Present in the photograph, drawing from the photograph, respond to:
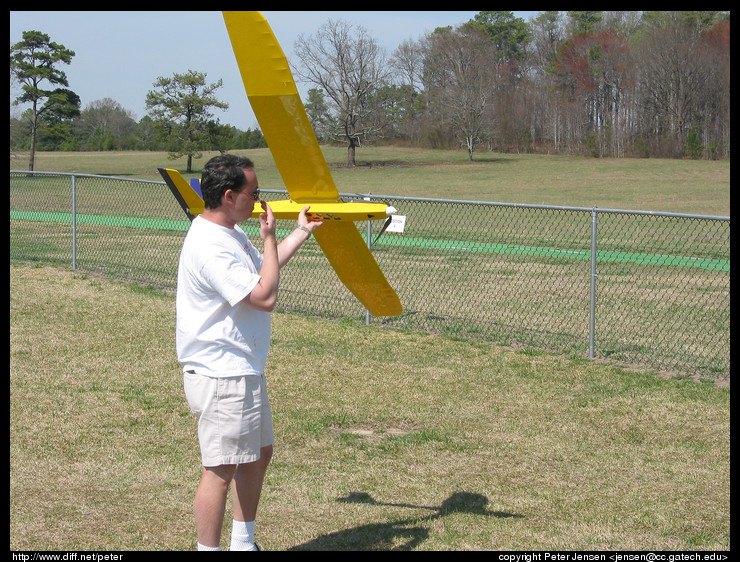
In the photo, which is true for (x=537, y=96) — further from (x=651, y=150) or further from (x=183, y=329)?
(x=183, y=329)

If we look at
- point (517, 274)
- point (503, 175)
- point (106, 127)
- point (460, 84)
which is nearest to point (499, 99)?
point (460, 84)

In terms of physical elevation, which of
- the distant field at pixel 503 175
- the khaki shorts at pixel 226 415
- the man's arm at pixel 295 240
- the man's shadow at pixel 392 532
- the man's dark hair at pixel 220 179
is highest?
the distant field at pixel 503 175

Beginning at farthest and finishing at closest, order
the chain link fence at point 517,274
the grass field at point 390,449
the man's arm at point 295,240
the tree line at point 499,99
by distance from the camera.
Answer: the tree line at point 499,99, the chain link fence at point 517,274, the grass field at point 390,449, the man's arm at point 295,240

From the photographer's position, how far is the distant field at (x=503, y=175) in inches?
1260

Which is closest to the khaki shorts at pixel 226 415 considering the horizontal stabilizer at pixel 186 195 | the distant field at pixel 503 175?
the horizontal stabilizer at pixel 186 195

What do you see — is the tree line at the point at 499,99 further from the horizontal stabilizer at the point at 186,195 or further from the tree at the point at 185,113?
the horizontal stabilizer at the point at 186,195

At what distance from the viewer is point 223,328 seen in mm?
3621

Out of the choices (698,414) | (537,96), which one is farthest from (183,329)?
(537,96)

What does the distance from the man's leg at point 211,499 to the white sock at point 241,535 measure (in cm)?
23

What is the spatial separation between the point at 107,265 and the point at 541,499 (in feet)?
34.4

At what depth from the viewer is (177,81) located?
153 feet

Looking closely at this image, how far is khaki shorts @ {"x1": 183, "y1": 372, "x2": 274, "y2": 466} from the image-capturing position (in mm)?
3622

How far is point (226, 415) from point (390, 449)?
2.43 metres

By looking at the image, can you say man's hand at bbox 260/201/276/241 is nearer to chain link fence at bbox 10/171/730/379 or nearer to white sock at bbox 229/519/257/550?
white sock at bbox 229/519/257/550
